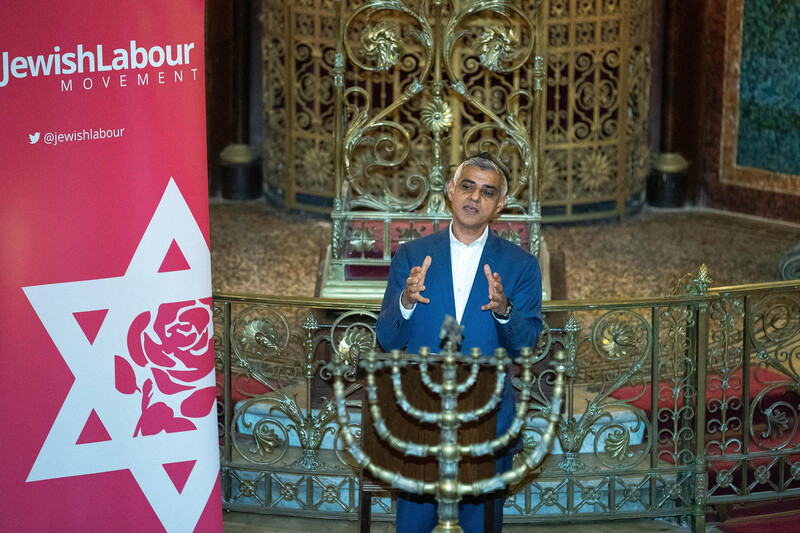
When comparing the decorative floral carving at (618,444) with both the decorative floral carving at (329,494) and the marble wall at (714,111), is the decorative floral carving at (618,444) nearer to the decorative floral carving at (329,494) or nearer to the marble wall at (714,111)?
the decorative floral carving at (329,494)

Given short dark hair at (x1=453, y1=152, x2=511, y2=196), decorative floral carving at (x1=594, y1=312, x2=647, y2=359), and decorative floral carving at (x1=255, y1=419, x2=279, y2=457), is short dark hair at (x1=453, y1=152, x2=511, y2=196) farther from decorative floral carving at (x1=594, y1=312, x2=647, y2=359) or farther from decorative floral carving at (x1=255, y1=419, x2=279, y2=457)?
decorative floral carving at (x1=255, y1=419, x2=279, y2=457)

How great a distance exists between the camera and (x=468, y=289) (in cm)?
396

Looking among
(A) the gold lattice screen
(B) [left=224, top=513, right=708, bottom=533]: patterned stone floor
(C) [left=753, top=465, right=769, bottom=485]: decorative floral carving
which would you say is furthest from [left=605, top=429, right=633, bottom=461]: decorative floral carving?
(A) the gold lattice screen

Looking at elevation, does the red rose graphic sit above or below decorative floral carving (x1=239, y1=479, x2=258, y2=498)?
above

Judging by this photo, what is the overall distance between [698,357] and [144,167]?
2.49m

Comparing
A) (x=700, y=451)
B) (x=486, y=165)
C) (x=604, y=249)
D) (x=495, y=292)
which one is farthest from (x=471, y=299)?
(x=604, y=249)

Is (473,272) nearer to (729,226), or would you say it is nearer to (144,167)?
(144,167)

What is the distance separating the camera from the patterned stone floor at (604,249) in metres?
8.30

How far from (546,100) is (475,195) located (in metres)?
6.23

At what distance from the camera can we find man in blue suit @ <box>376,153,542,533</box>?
12.7 ft

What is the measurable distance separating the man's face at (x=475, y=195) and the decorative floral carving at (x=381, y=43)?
2.25m

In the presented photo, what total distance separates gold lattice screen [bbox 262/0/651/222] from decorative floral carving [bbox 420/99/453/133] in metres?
3.29

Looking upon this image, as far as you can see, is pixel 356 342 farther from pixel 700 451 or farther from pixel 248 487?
pixel 700 451

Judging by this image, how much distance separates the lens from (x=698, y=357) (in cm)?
510
